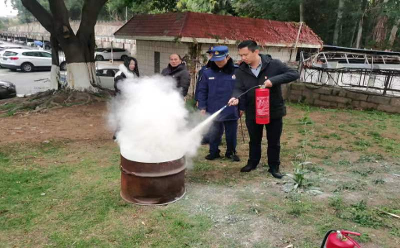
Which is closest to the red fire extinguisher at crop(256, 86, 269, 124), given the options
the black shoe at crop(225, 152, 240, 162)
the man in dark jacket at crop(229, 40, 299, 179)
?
the man in dark jacket at crop(229, 40, 299, 179)

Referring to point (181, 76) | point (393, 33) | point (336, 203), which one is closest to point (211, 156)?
point (181, 76)

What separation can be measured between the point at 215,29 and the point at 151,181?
8642mm

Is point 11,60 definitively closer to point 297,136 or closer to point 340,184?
point 297,136

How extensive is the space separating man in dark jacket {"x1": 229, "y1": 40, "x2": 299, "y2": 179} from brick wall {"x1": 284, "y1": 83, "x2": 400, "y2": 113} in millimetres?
6172

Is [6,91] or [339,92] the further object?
[6,91]

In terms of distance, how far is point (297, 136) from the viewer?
6.85 meters

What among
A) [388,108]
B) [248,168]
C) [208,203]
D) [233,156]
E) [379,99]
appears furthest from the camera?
[379,99]

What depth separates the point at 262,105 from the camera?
3.91 m

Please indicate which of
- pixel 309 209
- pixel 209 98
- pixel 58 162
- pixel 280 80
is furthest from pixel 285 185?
pixel 58 162

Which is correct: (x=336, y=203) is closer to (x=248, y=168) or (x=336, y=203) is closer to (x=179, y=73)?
(x=248, y=168)

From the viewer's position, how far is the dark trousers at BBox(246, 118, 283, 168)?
4164 millimetres

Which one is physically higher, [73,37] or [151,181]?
[73,37]

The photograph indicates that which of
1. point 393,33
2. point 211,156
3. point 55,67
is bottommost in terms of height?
point 211,156

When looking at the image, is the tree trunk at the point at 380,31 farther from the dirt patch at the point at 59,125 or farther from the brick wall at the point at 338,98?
the dirt patch at the point at 59,125
